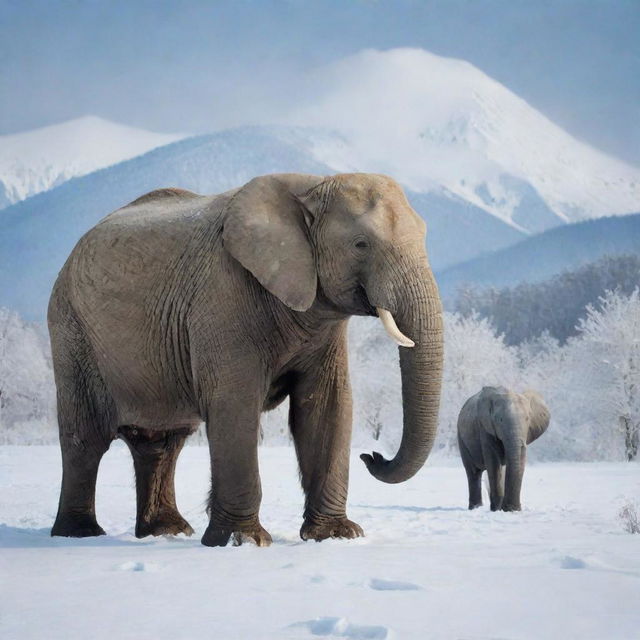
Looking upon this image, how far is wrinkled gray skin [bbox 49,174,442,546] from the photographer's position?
7.92 meters

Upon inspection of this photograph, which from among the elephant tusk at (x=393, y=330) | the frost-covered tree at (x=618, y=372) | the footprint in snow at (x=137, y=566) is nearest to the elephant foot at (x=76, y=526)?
the footprint in snow at (x=137, y=566)

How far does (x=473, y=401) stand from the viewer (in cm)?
1892

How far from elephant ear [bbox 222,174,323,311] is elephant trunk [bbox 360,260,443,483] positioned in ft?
2.44

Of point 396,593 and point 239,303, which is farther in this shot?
point 239,303

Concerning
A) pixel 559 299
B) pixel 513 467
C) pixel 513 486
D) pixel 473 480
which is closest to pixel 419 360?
pixel 513 486

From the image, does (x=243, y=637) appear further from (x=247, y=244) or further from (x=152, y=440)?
(x=152, y=440)

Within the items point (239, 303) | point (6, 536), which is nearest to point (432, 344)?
point (239, 303)

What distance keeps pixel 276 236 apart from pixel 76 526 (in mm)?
3423

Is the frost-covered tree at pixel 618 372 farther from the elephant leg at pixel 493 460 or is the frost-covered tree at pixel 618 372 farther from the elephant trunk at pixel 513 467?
the elephant trunk at pixel 513 467

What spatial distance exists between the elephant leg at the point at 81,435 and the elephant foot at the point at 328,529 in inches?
84.4

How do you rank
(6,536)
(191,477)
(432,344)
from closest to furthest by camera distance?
(432,344), (6,536), (191,477)

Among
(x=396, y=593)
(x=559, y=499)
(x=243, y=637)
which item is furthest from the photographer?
(x=559, y=499)

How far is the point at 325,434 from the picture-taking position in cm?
888

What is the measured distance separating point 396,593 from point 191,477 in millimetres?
19569
